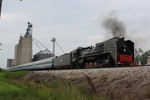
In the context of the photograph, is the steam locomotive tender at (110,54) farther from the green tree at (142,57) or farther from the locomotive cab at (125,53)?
the green tree at (142,57)

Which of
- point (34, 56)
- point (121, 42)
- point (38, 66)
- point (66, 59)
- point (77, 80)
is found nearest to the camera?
point (77, 80)

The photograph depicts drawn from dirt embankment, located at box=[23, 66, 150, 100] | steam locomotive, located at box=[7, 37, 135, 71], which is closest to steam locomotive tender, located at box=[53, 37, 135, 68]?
steam locomotive, located at box=[7, 37, 135, 71]

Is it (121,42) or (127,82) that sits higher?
(121,42)

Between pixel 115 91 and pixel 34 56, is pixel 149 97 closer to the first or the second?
pixel 115 91

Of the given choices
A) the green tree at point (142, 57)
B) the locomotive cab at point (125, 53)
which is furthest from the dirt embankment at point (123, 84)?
the green tree at point (142, 57)

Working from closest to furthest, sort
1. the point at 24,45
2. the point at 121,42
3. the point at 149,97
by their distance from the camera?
the point at 149,97, the point at 121,42, the point at 24,45

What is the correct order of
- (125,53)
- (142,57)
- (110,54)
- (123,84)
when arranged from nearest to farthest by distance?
(123,84), (110,54), (125,53), (142,57)

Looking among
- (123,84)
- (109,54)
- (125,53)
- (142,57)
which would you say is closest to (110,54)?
(109,54)

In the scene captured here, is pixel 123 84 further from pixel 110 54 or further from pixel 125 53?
pixel 125 53

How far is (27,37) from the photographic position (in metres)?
92.1

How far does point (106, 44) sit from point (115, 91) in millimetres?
12413

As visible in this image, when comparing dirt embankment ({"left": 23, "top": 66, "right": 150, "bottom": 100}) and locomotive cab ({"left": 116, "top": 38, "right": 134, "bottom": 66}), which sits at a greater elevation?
locomotive cab ({"left": 116, "top": 38, "right": 134, "bottom": 66})

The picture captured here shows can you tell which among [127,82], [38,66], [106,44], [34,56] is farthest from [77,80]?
[34,56]

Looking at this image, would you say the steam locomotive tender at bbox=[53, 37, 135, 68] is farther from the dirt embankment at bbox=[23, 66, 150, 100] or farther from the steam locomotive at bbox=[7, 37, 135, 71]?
the dirt embankment at bbox=[23, 66, 150, 100]
